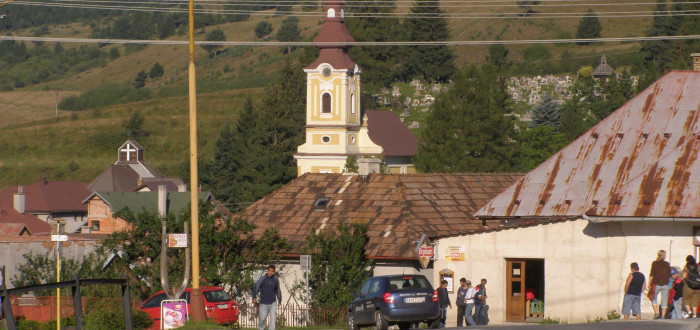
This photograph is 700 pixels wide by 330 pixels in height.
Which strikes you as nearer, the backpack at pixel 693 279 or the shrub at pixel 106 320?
the backpack at pixel 693 279

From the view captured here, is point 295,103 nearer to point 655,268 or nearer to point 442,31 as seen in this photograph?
point 442,31

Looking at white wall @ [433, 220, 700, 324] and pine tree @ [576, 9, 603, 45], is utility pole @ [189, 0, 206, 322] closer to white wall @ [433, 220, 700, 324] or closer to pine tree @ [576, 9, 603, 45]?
white wall @ [433, 220, 700, 324]

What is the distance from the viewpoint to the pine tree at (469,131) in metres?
95.7

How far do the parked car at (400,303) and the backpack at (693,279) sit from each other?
5453mm

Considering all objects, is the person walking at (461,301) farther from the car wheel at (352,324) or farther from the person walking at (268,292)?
the person walking at (268,292)

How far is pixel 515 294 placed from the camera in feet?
121

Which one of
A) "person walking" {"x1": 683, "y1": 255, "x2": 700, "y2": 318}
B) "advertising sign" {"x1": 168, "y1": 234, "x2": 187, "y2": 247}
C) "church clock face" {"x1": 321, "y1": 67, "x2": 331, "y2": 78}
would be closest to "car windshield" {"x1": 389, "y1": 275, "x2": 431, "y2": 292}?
"advertising sign" {"x1": 168, "y1": 234, "x2": 187, "y2": 247}

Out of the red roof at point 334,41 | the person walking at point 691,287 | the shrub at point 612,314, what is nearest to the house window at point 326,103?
the red roof at point 334,41

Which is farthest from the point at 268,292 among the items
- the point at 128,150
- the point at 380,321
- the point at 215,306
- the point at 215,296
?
the point at 128,150

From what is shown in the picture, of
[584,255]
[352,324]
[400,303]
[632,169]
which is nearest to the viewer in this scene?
[400,303]

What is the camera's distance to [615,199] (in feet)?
118

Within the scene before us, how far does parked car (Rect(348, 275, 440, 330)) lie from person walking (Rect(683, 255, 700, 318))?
532 cm

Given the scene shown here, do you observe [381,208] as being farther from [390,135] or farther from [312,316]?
[390,135]

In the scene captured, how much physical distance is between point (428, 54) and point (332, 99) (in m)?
41.7
